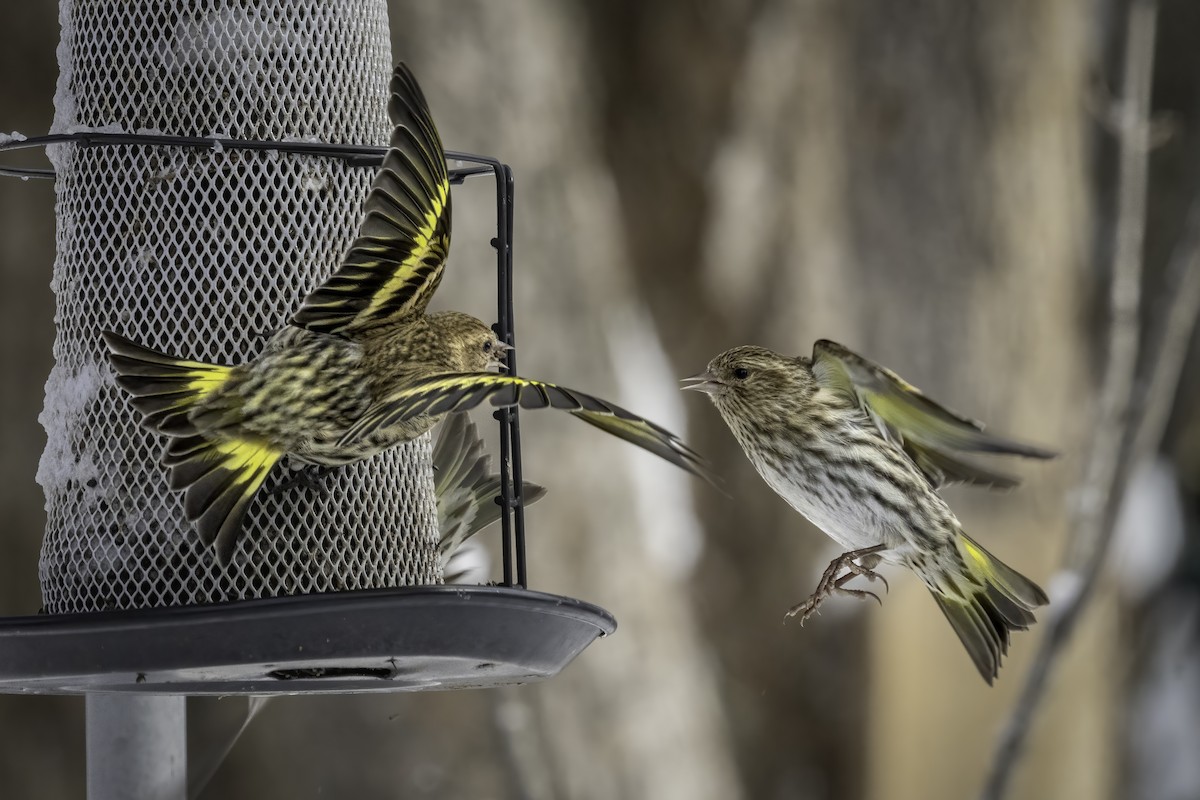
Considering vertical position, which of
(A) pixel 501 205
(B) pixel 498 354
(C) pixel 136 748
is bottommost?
(C) pixel 136 748

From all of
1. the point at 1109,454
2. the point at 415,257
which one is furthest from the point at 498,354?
the point at 1109,454

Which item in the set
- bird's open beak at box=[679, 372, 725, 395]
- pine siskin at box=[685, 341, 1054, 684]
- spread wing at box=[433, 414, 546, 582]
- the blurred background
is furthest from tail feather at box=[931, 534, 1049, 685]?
the blurred background

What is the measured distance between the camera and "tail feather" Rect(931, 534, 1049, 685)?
5336mm

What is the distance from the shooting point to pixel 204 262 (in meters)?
4.47

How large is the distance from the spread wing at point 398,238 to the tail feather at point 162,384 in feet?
0.94

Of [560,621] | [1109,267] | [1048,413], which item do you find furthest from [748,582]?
[560,621]

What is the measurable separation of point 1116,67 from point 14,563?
26.8ft

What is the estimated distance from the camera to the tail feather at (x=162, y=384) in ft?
12.8

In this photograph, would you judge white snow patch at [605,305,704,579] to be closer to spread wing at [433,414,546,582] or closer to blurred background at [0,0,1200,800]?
blurred background at [0,0,1200,800]

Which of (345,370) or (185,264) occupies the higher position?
(185,264)

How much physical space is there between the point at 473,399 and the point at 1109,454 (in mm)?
5021

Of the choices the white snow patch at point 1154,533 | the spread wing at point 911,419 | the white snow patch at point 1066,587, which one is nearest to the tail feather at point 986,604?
the spread wing at point 911,419

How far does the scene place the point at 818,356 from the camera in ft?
18.3

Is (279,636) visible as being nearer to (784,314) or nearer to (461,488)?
(461,488)
